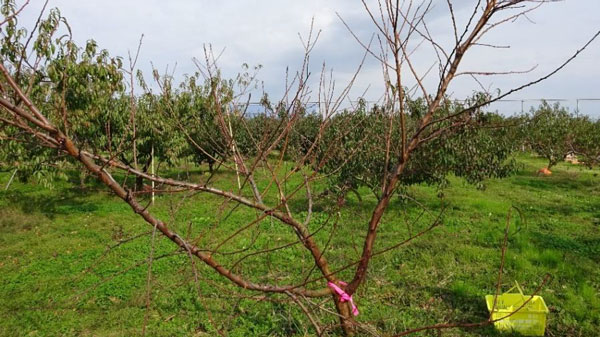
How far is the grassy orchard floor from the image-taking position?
12.2ft

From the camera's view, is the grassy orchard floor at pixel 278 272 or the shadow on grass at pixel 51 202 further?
the shadow on grass at pixel 51 202

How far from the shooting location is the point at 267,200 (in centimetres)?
938

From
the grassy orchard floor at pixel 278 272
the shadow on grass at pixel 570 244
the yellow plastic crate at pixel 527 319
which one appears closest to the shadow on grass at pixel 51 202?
the grassy orchard floor at pixel 278 272

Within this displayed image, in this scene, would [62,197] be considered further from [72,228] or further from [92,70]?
[92,70]

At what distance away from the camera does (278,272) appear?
494 cm

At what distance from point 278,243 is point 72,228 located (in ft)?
13.6

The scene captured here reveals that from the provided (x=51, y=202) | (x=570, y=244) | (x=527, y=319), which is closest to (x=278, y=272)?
(x=527, y=319)

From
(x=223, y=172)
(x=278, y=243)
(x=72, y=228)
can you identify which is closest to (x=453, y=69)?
(x=278, y=243)

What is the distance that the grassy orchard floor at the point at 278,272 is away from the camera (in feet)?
12.2

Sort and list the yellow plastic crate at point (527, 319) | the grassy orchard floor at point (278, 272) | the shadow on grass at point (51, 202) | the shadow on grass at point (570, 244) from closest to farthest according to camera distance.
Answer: the yellow plastic crate at point (527, 319) < the grassy orchard floor at point (278, 272) < the shadow on grass at point (570, 244) < the shadow on grass at point (51, 202)

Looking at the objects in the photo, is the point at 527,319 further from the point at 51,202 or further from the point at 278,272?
the point at 51,202

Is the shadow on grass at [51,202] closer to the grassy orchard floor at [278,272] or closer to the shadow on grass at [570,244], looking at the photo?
the grassy orchard floor at [278,272]

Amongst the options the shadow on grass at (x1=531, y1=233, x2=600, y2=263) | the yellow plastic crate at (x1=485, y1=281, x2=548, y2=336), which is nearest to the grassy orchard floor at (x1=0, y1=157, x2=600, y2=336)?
the shadow on grass at (x1=531, y1=233, x2=600, y2=263)

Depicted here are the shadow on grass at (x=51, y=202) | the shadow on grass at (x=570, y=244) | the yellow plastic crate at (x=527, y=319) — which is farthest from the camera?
the shadow on grass at (x=51, y=202)
